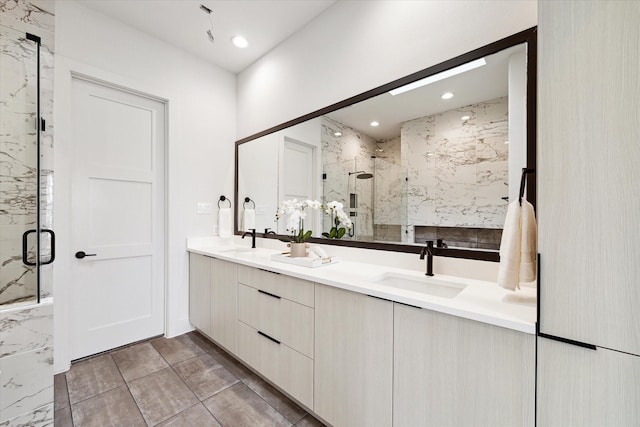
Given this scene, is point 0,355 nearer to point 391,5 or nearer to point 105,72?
point 105,72

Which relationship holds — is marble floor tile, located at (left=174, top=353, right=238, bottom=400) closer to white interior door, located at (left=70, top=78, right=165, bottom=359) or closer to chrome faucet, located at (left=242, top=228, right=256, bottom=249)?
white interior door, located at (left=70, top=78, right=165, bottom=359)

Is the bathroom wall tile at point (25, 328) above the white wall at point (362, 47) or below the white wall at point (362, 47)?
below

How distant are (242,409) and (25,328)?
1277 mm

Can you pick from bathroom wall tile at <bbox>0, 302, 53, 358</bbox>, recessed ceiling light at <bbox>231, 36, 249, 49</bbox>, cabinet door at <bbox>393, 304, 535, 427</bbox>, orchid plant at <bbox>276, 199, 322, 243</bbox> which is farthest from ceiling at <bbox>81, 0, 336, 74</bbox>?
cabinet door at <bbox>393, 304, 535, 427</bbox>

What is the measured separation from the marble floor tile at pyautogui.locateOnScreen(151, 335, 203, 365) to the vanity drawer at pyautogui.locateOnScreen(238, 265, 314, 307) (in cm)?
92

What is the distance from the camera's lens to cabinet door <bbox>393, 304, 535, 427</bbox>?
2.89 feet

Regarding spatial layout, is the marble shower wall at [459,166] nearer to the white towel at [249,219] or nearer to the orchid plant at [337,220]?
the orchid plant at [337,220]

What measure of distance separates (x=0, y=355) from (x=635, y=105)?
274 centimetres

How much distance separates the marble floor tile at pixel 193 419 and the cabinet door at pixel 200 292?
84 centimetres

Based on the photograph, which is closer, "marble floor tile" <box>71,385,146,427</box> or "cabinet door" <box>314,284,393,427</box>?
"cabinet door" <box>314,284,393,427</box>

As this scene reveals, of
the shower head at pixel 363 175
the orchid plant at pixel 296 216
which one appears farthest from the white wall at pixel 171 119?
the shower head at pixel 363 175

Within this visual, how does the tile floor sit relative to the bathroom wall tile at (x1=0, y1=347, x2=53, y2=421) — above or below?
below

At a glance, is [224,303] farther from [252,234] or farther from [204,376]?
[252,234]

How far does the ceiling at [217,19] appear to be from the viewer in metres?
2.19
